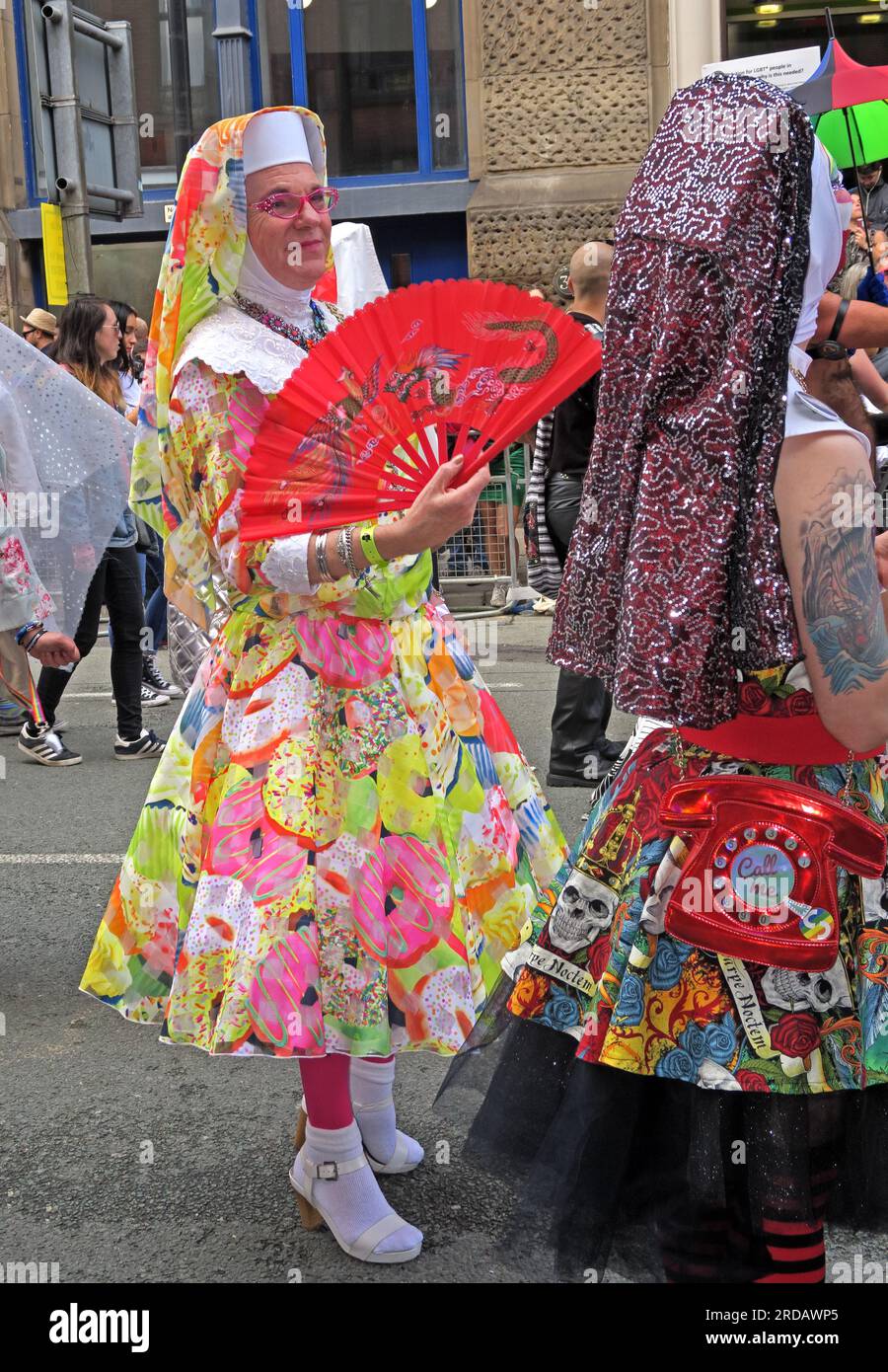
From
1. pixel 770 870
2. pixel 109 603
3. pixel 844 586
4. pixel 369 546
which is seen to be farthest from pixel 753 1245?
pixel 109 603

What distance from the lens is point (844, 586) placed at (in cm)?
178

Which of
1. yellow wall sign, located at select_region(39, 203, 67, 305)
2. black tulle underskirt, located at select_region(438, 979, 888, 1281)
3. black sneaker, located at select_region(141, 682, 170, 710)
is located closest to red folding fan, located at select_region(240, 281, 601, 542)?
black tulle underskirt, located at select_region(438, 979, 888, 1281)

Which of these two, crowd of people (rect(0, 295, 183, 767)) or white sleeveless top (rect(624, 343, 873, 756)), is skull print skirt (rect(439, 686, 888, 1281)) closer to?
white sleeveless top (rect(624, 343, 873, 756))

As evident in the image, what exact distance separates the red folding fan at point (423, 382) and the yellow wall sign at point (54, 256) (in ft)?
24.0

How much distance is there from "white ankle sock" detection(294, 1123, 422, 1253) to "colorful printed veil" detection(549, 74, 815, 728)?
115 centimetres

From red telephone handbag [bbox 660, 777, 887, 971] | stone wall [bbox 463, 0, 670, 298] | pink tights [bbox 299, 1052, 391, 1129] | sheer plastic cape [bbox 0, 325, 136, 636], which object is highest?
stone wall [bbox 463, 0, 670, 298]

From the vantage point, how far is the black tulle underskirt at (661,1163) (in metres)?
1.86

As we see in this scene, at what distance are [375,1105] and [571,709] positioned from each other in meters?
3.18

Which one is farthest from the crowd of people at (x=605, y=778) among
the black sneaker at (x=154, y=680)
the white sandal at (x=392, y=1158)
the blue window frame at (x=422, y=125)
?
the blue window frame at (x=422, y=125)

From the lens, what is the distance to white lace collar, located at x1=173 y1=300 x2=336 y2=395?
2529 mm

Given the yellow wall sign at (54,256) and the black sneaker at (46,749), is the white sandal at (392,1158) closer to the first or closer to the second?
the black sneaker at (46,749)

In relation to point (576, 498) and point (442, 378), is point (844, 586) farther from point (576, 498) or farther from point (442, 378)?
point (576, 498)

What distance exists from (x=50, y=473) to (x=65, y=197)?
510cm
